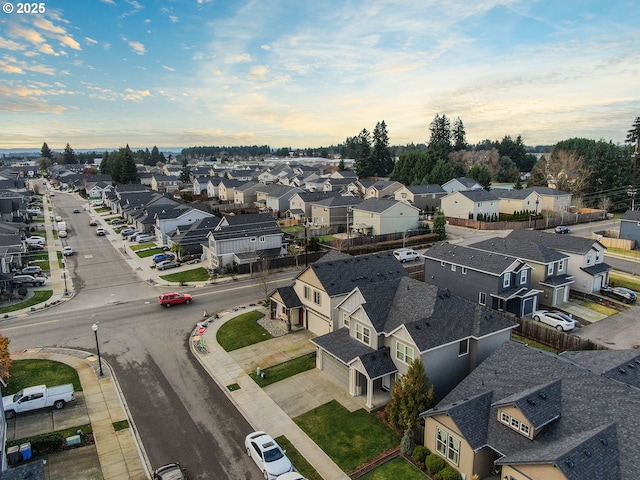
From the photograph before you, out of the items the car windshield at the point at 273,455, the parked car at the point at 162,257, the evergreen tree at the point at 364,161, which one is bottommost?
the car windshield at the point at 273,455

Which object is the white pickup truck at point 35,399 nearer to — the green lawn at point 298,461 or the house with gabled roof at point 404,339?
the green lawn at point 298,461

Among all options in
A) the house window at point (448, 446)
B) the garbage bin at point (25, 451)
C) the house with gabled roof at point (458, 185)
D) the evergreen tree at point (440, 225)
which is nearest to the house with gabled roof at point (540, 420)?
the house window at point (448, 446)

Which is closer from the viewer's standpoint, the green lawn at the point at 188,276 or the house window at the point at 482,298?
the house window at the point at 482,298

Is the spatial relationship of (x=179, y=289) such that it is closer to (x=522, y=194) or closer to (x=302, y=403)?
(x=302, y=403)

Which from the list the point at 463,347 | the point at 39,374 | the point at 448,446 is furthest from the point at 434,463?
the point at 39,374

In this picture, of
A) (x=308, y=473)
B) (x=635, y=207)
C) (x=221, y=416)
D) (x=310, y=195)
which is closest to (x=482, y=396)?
(x=308, y=473)

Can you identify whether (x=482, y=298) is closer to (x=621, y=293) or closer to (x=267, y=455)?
(x=621, y=293)

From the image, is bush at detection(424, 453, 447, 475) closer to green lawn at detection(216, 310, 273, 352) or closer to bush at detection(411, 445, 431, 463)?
bush at detection(411, 445, 431, 463)
